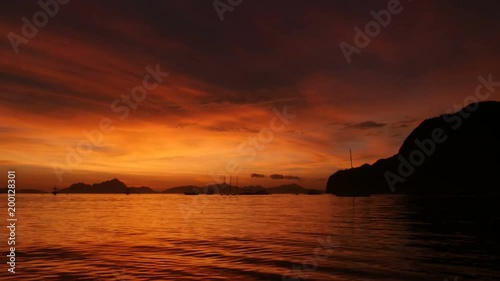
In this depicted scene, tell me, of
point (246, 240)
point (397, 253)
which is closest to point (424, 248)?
point (397, 253)

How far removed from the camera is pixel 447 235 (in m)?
41.0

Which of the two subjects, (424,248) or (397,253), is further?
(424,248)

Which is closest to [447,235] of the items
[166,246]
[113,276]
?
[166,246]

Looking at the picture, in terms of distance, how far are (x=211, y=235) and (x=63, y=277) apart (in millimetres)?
22542

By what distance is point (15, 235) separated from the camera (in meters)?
43.5

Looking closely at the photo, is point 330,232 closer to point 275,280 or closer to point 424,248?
point 424,248

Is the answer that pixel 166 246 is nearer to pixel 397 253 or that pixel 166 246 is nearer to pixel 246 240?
pixel 246 240

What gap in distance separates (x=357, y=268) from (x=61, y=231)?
38.7 m

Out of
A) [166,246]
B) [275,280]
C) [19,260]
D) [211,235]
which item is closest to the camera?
[275,280]

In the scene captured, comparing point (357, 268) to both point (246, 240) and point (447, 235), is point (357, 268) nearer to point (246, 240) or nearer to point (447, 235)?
point (246, 240)

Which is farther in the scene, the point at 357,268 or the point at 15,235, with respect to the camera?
the point at 15,235

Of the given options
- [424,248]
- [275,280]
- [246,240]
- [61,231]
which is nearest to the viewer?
[275,280]

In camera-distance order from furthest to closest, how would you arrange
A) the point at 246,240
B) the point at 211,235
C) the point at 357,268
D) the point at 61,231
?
the point at 61,231, the point at 211,235, the point at 246,240, the point at 357,268

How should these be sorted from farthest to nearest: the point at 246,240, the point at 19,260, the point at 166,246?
the point at 246,240
the point at 166,246
the point at 19,260
